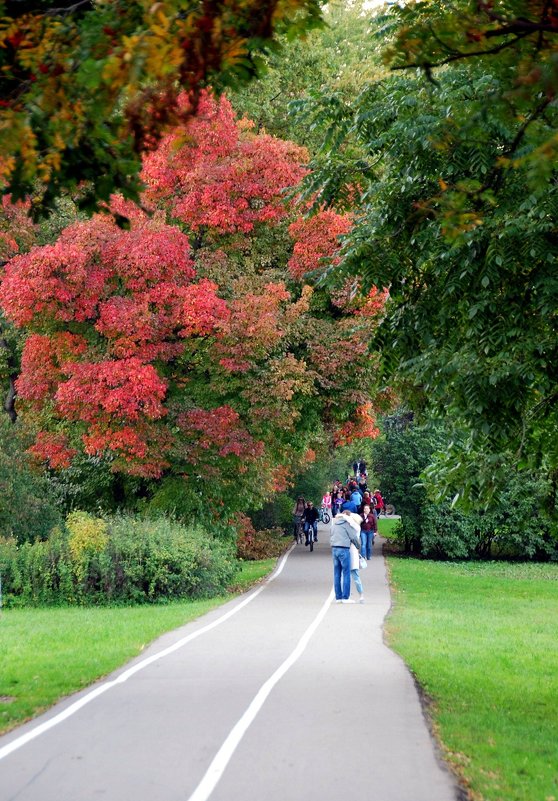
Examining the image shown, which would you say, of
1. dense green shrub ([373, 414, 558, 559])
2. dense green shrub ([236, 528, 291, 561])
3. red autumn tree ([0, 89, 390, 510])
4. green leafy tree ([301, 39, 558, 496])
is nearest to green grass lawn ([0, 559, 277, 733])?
red autumn tree ([0, 89, 390, 510])

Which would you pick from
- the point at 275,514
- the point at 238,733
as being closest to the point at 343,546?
the point at 238,733

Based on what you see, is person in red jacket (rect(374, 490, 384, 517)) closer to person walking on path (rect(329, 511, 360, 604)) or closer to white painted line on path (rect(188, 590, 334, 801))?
person walking on path (rect(329, 511, 360, 604))

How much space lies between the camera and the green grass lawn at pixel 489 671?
8062 mm

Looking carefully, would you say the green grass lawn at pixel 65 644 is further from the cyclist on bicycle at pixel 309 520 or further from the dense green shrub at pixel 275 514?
the dense green shrub at pixel 275 514

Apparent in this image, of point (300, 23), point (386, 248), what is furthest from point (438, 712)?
point (300, 23)

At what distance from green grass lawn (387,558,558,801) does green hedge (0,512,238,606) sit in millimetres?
4567

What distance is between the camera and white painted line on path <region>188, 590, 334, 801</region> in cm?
719

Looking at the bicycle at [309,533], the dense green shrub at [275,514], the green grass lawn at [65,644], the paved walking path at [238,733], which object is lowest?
the paved walking path at [238,733]

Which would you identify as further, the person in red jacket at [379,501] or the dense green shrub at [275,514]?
the dense green shrub at [275,514]

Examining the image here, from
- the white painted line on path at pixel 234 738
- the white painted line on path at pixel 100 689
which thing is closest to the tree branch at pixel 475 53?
the white painted line on path at pixel 234 738

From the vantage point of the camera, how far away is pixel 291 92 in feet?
113

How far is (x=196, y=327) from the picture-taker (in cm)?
2259

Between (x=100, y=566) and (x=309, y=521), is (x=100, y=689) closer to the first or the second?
(x=100, y=566)

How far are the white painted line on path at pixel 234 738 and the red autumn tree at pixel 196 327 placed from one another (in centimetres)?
922
